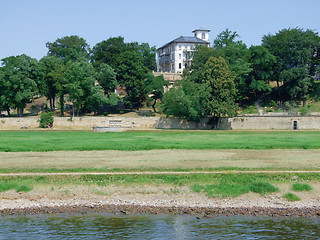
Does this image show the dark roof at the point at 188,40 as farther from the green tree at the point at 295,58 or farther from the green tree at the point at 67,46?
the green tree at the point at 295,58

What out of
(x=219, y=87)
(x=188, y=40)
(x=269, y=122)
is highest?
(x=188, y=40)

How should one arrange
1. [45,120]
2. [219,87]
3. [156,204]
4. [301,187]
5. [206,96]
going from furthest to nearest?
[45,120]
[219,87]
[206,96]
[301,187]
[156,204]

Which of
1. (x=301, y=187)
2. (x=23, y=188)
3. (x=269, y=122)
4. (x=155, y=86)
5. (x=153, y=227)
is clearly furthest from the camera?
(x=155, y=86)

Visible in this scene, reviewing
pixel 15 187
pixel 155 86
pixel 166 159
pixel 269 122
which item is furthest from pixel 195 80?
pixel 15 187

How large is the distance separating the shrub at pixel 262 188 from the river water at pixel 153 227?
10.9 ft

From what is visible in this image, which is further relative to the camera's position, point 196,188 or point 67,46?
point 67,46

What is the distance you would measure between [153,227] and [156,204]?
3.32m

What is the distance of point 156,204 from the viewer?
848 inches

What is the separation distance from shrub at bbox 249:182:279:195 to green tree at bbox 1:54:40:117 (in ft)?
233

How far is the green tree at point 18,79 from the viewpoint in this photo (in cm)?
8569

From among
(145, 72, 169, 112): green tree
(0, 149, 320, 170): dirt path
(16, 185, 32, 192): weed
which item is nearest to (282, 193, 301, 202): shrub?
(0, 149, 320, 170): dirt path

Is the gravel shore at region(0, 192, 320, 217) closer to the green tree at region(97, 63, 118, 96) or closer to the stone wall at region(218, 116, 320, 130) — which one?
the stone wall at region(218, 116, 320, 130)

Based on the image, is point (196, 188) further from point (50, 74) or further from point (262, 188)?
point (50, 74)

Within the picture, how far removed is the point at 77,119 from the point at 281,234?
235ft
